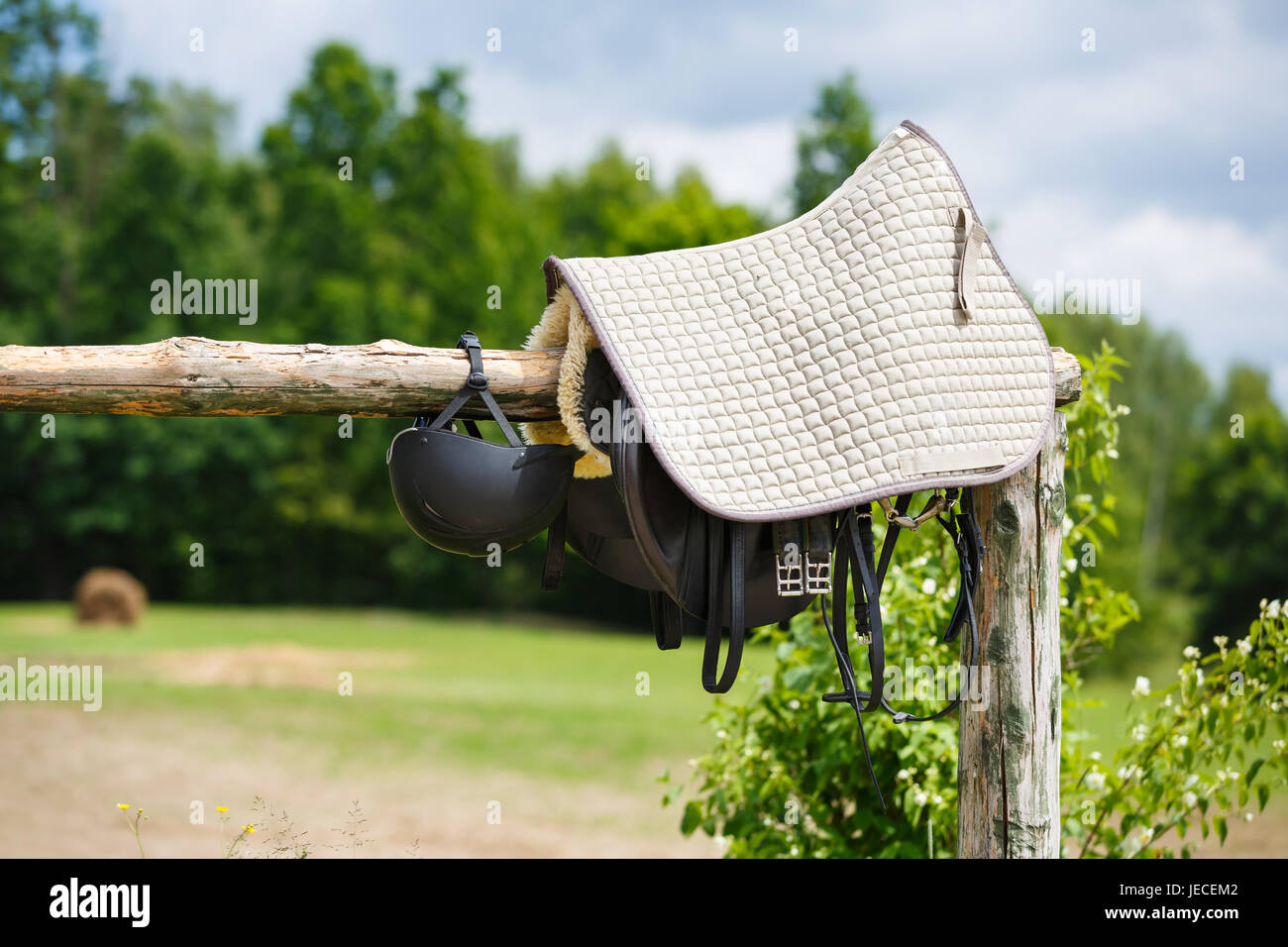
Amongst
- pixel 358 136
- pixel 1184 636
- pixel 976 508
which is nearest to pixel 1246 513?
pixel 1184 636

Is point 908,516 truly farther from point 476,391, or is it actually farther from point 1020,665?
point 476,391

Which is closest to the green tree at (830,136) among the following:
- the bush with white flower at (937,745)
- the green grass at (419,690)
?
the green grass at (419,690)

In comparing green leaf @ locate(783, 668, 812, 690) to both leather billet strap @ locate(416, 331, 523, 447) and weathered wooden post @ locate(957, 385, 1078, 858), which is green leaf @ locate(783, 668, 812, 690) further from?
leather billet strap @ locate(416, 331, 523, 447)

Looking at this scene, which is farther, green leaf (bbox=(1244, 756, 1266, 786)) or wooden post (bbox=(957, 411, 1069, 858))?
green leaf (bbox=(1244, 756, 1266, 786))

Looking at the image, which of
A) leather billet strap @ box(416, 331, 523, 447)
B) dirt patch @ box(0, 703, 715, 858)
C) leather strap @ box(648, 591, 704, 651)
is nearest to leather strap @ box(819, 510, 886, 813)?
leather strap @ box(648, 591, 704, 651)

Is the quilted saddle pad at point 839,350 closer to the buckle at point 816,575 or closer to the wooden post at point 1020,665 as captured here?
the buckle at point 816,575

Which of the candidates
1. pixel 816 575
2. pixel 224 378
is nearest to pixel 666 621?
pixel 816 575

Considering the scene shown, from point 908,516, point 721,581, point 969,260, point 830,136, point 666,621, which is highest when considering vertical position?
point 830,136

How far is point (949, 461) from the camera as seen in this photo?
2.03 m

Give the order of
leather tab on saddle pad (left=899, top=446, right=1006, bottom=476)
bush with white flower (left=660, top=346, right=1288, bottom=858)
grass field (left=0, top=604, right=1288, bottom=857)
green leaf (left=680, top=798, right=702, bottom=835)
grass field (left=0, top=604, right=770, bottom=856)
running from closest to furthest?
leather tab on saddle pad (left=899, top=446, right=1006, bottom=476) < bush with white flower (left=660, top=346, right=1288, bottom=858) < green leaf (left=680, top=798, right=702, bottom=835) < grass field (left=0, top=604, right=1288, bottom=857) < grass field (left=0, top=604, right=770, bottom=856)

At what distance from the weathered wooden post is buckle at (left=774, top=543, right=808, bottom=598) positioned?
573 mm

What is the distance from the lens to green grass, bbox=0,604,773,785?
9.41 m

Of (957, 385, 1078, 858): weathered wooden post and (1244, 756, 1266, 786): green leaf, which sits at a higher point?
(957, 385, 1078, 858): weathered wooden post

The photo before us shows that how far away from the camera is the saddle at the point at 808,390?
6.60 ft
